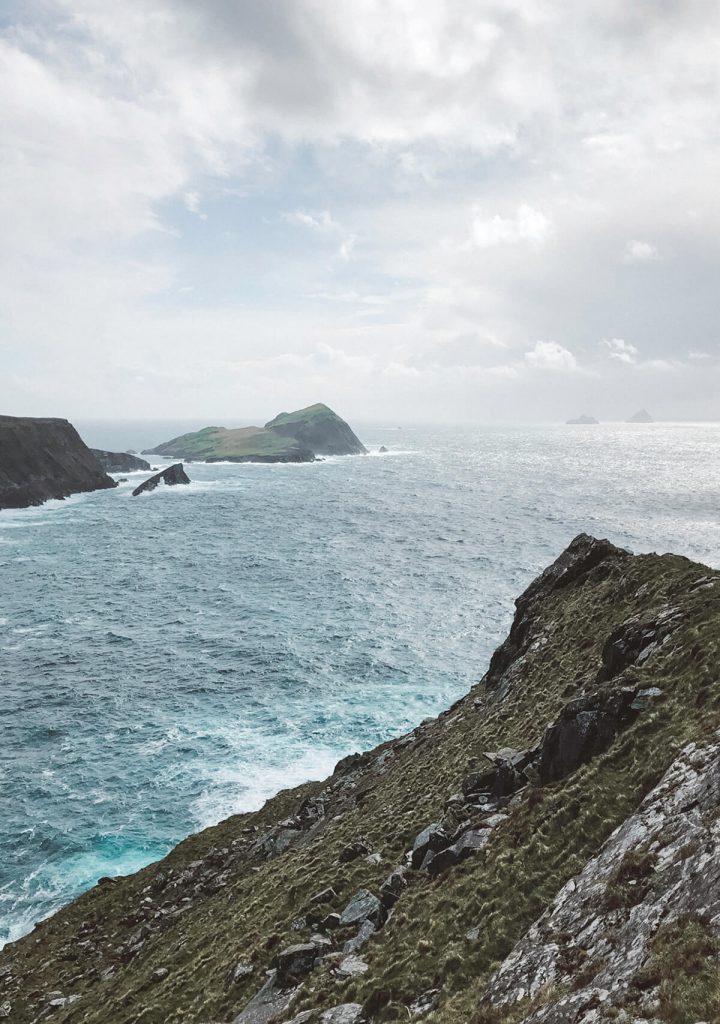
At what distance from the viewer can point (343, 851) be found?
23.0 meters

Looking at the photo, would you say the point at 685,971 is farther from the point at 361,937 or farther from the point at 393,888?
the point at 393,888

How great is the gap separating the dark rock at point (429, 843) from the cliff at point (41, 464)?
16287 cm

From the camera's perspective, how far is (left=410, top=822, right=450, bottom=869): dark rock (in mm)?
19438

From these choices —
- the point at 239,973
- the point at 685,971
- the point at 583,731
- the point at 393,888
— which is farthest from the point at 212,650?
the point at 685,971

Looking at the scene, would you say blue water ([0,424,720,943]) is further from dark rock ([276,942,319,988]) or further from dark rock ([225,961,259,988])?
dark rock ([276,942,319,988])

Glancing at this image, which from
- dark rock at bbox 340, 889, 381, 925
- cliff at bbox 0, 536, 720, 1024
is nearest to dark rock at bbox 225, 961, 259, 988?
cliff at bbox 0, 536, 720, 1024

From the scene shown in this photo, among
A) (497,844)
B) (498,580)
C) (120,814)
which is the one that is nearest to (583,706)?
(497,844)

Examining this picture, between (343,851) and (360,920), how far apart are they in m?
5.42

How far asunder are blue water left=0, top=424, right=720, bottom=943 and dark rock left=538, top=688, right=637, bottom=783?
28.4 meters

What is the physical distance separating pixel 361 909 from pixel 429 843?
320 centimetres

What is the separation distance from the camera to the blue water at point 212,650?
40.2 m

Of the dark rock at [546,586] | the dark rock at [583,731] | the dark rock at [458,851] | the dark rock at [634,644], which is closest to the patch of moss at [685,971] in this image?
the dark rock at [458,851]

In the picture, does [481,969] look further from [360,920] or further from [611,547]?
[611,547]

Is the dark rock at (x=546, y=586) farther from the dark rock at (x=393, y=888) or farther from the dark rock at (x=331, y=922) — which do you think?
the dark rock at (x=331, y=922)
